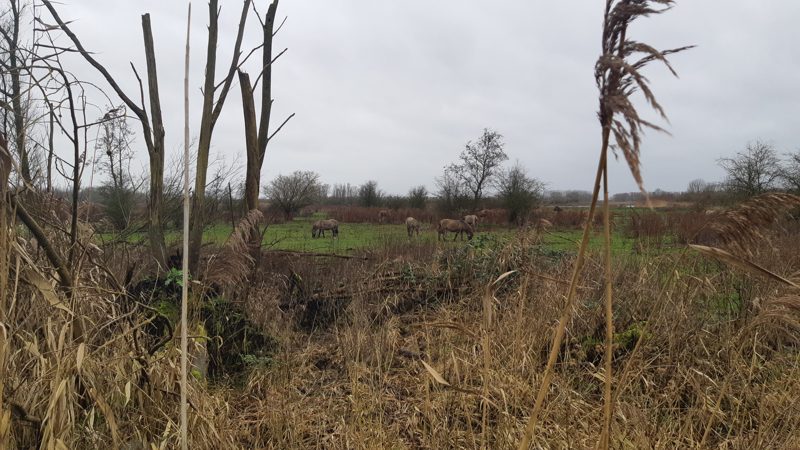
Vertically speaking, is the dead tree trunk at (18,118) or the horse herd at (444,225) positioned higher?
the dead tree trunk at (18,118)

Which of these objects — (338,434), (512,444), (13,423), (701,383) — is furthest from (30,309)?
(701,383)

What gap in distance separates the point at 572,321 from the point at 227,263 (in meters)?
3.11

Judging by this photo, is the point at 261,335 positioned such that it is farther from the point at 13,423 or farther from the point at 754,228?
the point at 754,228

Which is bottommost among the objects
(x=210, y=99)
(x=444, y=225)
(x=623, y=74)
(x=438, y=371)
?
(x=438, y=371)

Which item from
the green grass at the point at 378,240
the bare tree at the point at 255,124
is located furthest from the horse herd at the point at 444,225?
the bare tree at the point at 255,124

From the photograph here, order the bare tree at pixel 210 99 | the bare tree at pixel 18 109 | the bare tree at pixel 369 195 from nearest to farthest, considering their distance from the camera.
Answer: the bare tree at pixel 18 109
the bare tree at pixel 210 99
the bare tree at pixel 369 195

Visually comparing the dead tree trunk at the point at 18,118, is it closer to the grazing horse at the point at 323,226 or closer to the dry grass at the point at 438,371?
the dry grass at the point at 438,371

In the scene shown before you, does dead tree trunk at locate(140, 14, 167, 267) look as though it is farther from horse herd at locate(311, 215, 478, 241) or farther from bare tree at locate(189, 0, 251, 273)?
horse herd at locate(311, 215, 478, 241)

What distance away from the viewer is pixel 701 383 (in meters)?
3.26

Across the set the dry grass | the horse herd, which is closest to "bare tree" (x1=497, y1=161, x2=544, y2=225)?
the horse herd

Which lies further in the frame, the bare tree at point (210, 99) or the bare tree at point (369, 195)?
the bare tree at point (369, 195)

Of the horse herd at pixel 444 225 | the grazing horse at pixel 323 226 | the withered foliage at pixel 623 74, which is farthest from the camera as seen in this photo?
the grazing horse at pixel 323 226

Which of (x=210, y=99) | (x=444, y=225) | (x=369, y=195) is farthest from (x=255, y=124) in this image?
(x=369, y=195)

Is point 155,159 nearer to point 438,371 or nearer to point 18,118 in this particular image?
point 18,118
